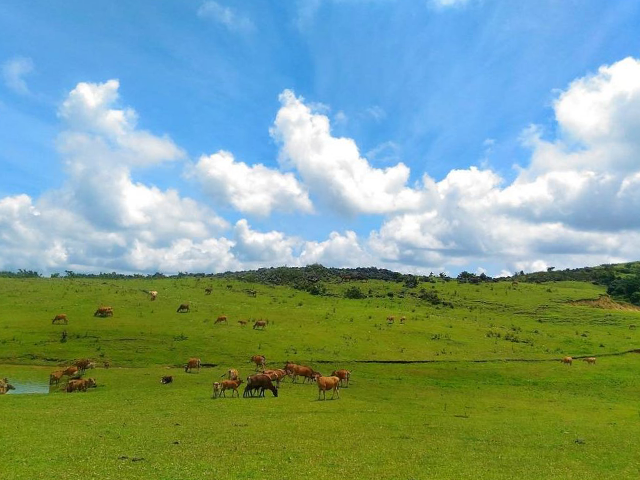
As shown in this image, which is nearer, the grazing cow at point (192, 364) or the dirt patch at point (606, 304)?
the grazing cow at point (192, 364)

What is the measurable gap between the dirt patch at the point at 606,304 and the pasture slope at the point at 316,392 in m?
5.32

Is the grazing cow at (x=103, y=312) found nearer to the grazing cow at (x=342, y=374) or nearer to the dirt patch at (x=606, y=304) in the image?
the grazing cow at (x=342, y=374)

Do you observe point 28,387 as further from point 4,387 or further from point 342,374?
point 342,374

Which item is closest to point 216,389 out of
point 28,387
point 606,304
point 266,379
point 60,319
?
point 266,379

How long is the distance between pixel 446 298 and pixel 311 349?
151 ft

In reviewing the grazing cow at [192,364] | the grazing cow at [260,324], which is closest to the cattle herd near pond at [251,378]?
the grazing cow at [192,364]

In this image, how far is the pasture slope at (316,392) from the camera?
50.3ft

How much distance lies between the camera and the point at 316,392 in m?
30.9

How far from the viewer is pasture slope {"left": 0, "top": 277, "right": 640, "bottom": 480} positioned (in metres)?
15.3

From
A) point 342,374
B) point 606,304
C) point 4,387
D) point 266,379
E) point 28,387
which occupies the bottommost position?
point 28,387

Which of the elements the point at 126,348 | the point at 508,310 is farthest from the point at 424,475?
the point at 508,310

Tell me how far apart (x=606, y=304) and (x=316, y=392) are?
79532 mm

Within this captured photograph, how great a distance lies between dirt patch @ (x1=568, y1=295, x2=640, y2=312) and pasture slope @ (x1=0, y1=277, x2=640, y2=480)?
532cm

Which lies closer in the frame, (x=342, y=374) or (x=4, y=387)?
(x=4, y=387)
